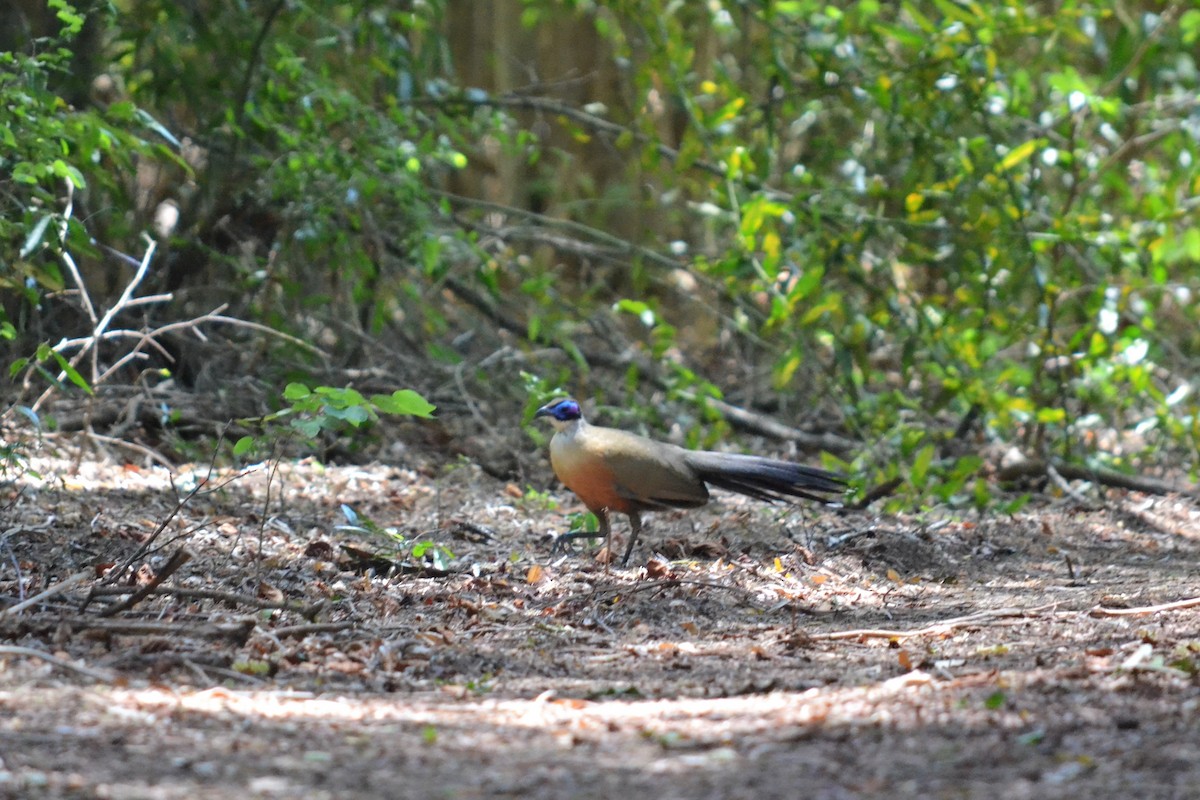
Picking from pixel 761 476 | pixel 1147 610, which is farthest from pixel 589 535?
pixel 1147 610

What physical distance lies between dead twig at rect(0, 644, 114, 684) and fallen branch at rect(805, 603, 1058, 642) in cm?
202

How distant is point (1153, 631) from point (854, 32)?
4223 millimetres

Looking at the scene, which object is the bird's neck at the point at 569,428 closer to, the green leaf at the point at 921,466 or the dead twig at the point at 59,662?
the green leaf at the point at 921,466

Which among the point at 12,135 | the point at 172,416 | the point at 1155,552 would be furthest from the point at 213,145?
the point at 1155,552

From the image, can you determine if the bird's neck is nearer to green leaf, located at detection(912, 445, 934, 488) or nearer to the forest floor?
the forest floor

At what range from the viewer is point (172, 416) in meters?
6.77

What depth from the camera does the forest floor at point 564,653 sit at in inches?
108

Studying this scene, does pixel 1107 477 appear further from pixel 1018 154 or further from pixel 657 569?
pixel 657 569

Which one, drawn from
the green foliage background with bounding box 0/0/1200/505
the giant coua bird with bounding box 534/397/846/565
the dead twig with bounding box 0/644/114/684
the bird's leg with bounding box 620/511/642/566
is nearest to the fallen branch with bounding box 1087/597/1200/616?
the giant coua bird with bounding box 534/397/846/565

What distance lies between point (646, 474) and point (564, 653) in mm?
1451

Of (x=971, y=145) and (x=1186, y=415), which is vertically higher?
(x=971, y=145)

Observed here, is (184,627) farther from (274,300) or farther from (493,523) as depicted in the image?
(274,300)

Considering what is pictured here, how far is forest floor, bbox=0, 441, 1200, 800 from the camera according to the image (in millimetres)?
2754

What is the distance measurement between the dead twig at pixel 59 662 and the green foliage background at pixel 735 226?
117 inches
